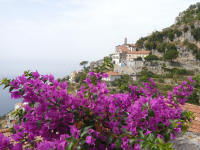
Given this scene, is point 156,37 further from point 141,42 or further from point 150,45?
point 141,42

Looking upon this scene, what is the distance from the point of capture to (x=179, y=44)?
227ft

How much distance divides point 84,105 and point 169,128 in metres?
0.95

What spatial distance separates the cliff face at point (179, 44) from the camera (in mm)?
59906

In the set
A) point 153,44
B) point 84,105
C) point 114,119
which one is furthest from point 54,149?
point 153,44

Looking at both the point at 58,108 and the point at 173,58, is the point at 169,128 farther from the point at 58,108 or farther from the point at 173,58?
the point at 173,58

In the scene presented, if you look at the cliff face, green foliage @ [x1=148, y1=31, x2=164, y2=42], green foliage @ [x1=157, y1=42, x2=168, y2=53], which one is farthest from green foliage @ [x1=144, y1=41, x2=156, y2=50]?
green foliage @ [x1=157, y1=42, x2=168, y2=53]

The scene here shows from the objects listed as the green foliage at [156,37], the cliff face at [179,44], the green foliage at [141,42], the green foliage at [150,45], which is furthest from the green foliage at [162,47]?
the green foliage at [141,42]

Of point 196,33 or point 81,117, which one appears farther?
point 196,33

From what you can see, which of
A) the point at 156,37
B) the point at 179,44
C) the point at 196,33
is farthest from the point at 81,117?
the point at 156,37

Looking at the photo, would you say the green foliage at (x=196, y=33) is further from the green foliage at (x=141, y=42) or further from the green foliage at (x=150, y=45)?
the green foliage at (x=141, y=42)

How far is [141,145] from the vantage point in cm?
147

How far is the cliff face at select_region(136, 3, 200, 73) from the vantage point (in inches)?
2359

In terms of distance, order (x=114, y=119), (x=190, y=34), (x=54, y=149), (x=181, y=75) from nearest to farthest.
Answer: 1. (x=54, y=149)
2. (x=114, y=119)
3. (x=181, y=75)
4. (x=190, y=34)

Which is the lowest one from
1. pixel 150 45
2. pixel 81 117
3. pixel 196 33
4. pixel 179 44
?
pixel 81 117
